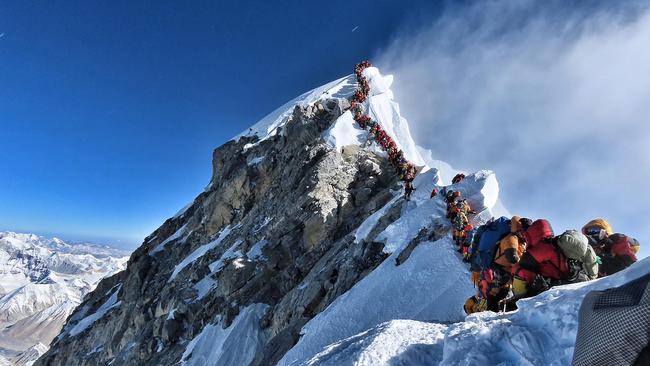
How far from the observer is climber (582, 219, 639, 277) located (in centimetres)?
863

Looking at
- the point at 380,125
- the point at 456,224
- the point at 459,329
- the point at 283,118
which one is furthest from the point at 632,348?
the point at 283,118

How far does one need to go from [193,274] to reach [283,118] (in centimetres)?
2453

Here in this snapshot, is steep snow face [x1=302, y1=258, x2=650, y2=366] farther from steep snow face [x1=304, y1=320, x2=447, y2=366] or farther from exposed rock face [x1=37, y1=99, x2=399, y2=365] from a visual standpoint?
exposed rock face [x1=37, y1=99, x2=399, y2=365]

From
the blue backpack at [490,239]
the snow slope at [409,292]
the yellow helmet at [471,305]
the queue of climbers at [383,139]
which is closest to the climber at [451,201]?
the snow slope at [409,292]

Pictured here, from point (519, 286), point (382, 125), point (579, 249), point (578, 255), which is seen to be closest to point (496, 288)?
point (519, 286)

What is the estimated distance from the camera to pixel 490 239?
8.49 meters

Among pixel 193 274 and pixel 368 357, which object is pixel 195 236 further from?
pixel 368 357

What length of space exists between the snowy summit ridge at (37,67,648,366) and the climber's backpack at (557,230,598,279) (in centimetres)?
145

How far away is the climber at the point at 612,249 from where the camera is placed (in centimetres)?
863

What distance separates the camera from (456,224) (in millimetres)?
13445

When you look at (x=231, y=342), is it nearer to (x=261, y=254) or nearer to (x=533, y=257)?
(x=261, y=254)

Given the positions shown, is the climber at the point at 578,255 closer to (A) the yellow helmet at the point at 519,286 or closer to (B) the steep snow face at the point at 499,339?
(A) the yellow helmet at the point at 519,286

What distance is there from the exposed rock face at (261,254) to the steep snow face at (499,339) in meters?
10.3

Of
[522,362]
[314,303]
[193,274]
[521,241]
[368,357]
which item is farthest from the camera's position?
[193,274]
